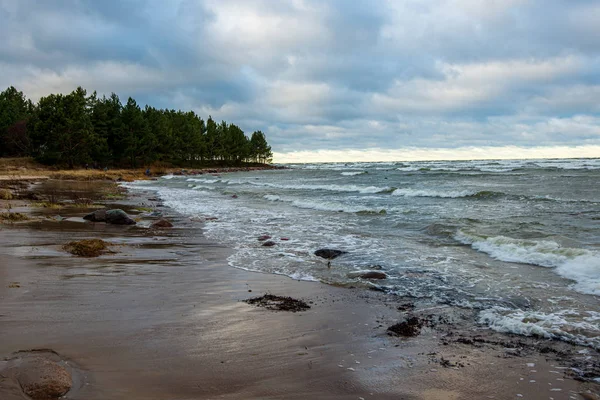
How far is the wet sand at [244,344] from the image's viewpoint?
3.56 m

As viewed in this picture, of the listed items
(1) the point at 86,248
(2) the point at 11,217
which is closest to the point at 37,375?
(1) the point at 86,248

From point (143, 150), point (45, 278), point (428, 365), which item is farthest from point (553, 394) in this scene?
point (143, 150)

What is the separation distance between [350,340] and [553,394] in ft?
6.42

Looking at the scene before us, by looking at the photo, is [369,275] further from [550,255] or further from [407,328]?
[550,255]

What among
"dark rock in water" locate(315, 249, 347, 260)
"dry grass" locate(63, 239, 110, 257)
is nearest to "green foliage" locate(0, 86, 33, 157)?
"dry grass" locate(63, 239, 110, 257)

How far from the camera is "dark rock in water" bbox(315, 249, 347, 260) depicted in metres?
9.68

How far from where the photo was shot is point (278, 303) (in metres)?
6.05

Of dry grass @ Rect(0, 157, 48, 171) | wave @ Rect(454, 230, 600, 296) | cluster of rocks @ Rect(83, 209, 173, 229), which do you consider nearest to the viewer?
wave @ Rect(454, 230, 600, 296)

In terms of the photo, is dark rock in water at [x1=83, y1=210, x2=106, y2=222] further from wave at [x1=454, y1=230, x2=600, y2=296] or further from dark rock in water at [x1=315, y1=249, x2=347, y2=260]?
wave at [x1=454, y1=230, x2=600, y2=296]

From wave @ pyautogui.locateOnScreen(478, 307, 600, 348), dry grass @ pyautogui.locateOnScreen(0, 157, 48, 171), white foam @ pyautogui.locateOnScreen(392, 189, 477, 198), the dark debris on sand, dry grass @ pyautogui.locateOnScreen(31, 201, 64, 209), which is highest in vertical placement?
dry grass @ pyautogui.locateOnScreen(0, 157, 48, 171)

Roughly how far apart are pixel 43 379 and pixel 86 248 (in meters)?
6.12

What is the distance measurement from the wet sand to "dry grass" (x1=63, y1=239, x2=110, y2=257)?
1.28 meters

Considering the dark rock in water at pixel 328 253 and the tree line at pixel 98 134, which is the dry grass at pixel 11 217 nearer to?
the dark rock in water at pixel 328 253

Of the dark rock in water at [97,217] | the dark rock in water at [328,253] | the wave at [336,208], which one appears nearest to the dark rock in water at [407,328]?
the dark rock in water at [328,253]
